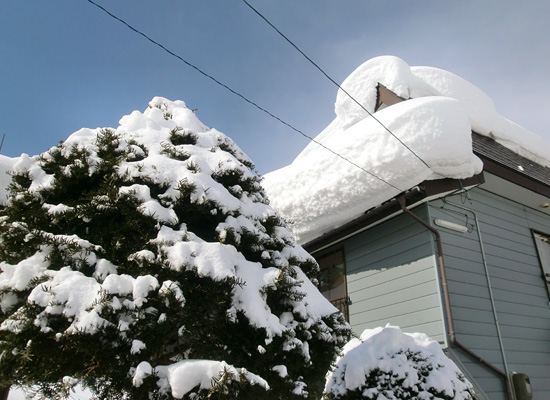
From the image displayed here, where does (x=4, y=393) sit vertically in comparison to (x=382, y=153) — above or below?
below

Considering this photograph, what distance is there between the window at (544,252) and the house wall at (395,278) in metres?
3.02

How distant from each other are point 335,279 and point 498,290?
280cm

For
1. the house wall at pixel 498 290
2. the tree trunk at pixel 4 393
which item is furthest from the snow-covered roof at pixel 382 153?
the tree trunk at pixel 4 393

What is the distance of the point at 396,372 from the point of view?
4.25 meters

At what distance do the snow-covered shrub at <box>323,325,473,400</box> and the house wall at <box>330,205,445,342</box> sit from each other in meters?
1.33

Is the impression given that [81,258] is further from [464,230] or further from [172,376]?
[464,230]

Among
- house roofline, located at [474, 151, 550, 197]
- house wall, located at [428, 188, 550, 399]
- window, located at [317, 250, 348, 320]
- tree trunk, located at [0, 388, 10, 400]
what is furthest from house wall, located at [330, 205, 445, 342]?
tree trunk, located at [0, 388, 10, 400]

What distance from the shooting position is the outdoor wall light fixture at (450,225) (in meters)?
6.46

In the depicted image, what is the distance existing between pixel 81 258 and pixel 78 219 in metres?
0.42

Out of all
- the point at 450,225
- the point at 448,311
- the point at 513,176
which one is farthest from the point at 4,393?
the point at 513,176

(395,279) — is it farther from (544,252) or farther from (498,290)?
(544,252)

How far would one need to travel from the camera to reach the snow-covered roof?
19.9ft

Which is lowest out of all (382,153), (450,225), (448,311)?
(448,311)

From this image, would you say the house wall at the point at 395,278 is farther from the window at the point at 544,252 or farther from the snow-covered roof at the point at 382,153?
the window at the point at 544,252
